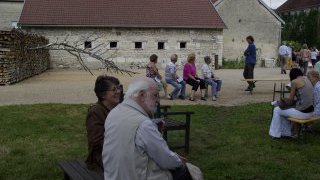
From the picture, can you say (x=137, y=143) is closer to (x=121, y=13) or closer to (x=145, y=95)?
(x=145, y=95)

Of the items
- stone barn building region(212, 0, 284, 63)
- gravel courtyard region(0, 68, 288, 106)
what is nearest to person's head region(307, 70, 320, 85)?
gravel courtyard region(0, 68, 288, 106)

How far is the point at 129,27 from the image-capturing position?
32.5m

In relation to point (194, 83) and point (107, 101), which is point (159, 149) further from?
point (194, 83)

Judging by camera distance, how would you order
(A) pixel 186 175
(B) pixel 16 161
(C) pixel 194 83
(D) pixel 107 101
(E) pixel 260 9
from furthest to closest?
1. (E) pixel 260 9
2. (C) pixel 194 83
3. (B) pixel 16 161
4. (D) pixel 107 101
5. (A) pixel 186 175

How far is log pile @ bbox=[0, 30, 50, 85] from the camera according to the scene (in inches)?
741

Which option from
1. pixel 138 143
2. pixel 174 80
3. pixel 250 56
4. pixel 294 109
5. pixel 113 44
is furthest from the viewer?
pixel 113 44

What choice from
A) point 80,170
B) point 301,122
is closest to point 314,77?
point 301,122

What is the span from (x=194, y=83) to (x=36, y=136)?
6.02 metres

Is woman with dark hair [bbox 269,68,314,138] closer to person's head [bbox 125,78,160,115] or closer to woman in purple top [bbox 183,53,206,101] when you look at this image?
person's head [bbox 125,78,160,115]

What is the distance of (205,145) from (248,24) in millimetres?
30807

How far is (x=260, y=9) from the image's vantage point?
37.8 metres

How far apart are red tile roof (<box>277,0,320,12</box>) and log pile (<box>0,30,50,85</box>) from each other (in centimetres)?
4440

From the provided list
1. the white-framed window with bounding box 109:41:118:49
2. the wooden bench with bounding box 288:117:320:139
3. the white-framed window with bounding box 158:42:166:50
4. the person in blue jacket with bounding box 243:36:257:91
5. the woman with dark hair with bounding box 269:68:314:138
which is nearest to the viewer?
the wooden bench with bounding box 288:117:320:139

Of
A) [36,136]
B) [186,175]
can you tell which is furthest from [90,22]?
[186,175]
